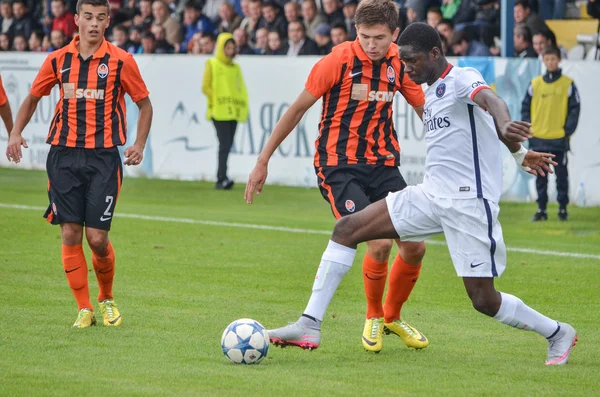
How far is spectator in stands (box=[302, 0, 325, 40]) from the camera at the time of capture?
65.5 feet

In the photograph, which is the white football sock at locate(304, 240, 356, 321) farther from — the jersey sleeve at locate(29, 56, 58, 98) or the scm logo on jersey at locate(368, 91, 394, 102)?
the jersey sleeve at locate(29, 56, 58, 98)

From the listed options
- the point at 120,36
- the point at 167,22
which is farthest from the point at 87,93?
the point at 120,36

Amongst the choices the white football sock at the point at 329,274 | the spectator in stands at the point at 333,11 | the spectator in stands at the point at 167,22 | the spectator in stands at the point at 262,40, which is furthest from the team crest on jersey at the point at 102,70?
the spectator in stands at the point at 167,22

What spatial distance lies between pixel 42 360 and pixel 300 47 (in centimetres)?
1330

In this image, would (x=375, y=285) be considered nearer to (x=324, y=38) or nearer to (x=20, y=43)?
(x=324, y=38)

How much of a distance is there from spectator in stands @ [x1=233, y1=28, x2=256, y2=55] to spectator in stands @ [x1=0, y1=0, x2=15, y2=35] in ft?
25.9

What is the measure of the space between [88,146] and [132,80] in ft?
1.86

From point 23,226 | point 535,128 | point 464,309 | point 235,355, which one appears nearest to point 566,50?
point 535,128

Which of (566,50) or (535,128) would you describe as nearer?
(535,128)

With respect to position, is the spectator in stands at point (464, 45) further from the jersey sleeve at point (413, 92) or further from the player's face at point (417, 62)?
the player's face at point (417, 62)

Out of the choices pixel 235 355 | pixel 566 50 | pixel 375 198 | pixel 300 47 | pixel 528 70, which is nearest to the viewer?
pixel 235 355

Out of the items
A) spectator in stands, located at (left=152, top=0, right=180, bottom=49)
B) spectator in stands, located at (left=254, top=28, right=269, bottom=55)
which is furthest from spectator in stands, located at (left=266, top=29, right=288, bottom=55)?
spectator in stands, located at (left=152, top=0, right=180, bottom=49)

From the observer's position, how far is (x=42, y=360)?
6527 millimetres

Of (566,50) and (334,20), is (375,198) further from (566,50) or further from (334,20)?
(334,20)
